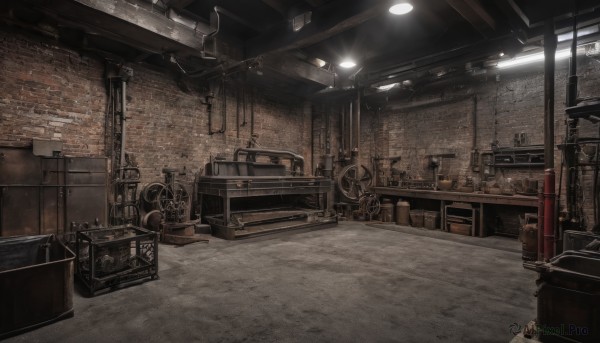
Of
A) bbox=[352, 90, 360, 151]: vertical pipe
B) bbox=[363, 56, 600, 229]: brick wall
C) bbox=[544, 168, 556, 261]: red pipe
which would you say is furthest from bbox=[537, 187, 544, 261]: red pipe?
bbox=[352, 90, 360, 151]: vertical pipe

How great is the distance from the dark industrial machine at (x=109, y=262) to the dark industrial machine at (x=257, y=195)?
2.38m

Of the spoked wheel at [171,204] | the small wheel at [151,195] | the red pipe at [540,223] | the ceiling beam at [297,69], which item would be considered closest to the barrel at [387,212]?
the ceiling beam at [297,69]

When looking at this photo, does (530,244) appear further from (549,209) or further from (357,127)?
(357,127)

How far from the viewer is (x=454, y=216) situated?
742 centimetres

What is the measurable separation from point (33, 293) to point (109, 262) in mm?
880

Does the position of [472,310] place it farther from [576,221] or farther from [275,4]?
[275,4]

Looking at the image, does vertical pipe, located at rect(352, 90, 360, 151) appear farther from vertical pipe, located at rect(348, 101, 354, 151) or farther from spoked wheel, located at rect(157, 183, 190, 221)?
spoked wheel, located at rect(157, 183, 190, 221)

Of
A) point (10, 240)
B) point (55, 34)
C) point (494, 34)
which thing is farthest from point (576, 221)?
point (55, 34)

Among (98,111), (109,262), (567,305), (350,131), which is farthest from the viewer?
(350,131)

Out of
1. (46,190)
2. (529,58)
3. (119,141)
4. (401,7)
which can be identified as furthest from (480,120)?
(46,190)

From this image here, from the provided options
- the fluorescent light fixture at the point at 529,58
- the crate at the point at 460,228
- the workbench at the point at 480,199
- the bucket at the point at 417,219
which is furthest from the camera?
the bucket at the point at 417,219

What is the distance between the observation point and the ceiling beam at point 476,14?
14.8 feet

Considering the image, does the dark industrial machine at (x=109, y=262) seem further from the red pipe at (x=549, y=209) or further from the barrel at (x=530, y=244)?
the barrel at (x=530, y=244)

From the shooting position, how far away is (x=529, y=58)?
6.41 m
